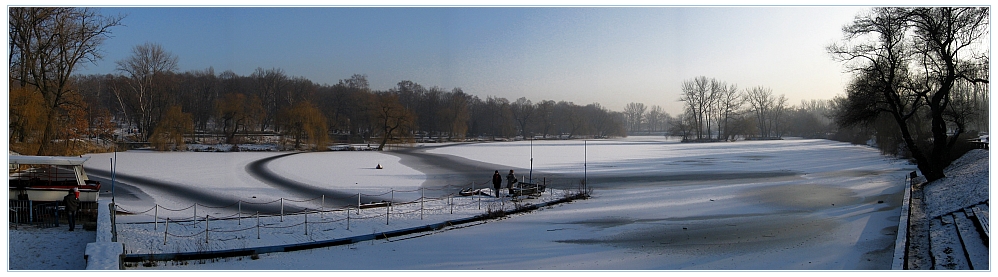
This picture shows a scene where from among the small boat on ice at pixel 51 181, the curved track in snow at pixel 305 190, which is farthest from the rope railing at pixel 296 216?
the small boat on ice at pixel 51 181

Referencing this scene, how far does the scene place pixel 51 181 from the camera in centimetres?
1539

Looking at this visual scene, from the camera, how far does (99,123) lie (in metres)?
41.1

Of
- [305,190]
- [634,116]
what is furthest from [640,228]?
[634,116]

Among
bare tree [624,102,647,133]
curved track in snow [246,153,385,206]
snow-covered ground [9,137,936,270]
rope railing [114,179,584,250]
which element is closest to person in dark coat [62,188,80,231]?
rope railing [114,179,584,250]

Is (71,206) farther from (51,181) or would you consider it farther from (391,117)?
(391,117)

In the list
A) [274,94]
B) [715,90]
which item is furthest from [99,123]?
[715,90]

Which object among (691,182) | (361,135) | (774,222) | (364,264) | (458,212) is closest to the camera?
(364,264)

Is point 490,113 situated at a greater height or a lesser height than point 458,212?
greater

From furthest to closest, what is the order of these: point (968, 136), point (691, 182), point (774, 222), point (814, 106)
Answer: point (814, 106) → point (968, 136) → point (691, 182) → point (774, 222)

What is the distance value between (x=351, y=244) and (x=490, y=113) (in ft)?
244

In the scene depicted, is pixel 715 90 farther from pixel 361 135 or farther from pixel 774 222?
pixel 774 222

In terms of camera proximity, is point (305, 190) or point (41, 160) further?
point (305, 190)

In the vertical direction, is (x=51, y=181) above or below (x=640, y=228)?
above

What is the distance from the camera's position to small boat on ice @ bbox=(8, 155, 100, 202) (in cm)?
1394
